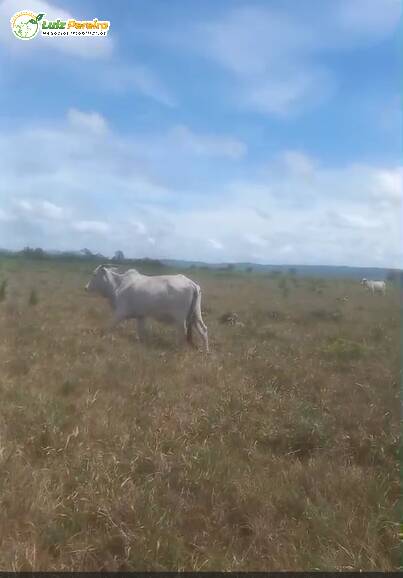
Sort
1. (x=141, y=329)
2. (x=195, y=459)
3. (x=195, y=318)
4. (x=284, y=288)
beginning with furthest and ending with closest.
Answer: (x=284, y=288), (x=141, y=329), (x=195, y=318), (x=195, y=459)

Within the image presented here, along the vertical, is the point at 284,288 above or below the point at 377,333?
above

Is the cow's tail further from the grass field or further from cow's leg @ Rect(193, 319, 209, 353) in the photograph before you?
the grass field

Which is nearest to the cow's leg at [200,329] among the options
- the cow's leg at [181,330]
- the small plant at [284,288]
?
the cow's leg at [181,330]

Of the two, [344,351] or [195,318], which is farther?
[195,318]

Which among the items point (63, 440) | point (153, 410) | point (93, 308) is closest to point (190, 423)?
point (153, 410)

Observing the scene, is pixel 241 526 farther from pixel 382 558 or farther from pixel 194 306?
pixel 194 306

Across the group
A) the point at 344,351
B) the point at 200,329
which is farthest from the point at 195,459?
the point at 200,329

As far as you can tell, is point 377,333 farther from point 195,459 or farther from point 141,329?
point 195,459

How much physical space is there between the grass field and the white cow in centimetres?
174

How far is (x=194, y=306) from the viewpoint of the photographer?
420 inches

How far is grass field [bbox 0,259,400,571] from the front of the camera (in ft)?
10.9

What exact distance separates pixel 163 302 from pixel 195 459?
654 cm

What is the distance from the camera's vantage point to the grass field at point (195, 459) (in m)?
3.33

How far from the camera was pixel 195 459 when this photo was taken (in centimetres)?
432
